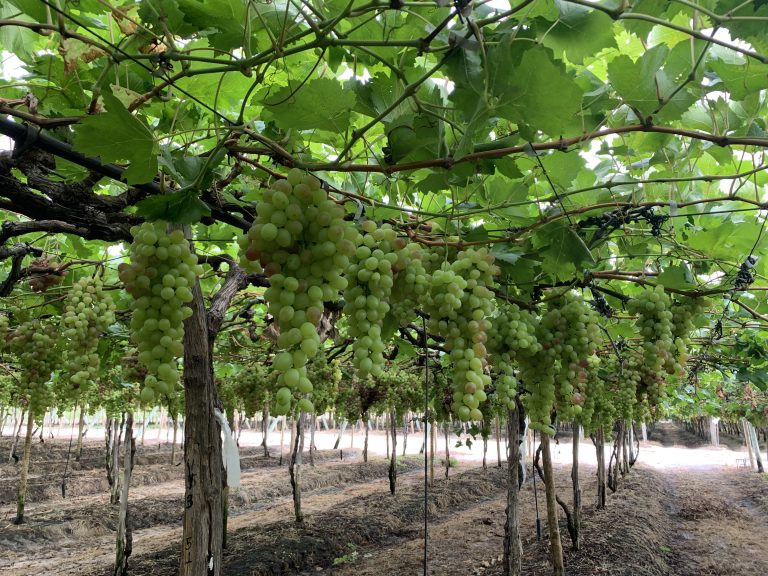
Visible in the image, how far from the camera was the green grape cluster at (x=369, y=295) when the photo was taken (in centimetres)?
155

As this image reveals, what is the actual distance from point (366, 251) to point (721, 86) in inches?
56.2

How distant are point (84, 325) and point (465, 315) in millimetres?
2540

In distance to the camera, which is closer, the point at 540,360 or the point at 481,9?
the point at 481,9

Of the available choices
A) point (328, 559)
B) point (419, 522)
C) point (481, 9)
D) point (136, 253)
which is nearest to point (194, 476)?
point (136, 253)

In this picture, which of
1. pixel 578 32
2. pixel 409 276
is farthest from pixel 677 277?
pixel 409 276

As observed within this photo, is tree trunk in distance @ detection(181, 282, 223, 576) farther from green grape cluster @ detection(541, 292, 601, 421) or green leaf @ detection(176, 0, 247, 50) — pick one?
green grape cluster @ detection(541, 292, 601, 421)

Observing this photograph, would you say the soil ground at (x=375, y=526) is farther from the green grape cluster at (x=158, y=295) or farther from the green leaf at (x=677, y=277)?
the green grape cluster at (x=158, y=295)

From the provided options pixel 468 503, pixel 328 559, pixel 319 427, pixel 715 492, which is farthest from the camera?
pixel 319 427

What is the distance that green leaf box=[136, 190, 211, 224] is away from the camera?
5.01ft

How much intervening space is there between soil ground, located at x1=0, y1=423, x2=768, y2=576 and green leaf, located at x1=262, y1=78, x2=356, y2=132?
7086 millimetres

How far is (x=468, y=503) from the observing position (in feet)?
43.1

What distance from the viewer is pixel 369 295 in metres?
1.63

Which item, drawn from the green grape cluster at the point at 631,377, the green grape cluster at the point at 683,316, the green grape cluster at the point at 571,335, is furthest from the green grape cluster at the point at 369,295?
the green grape cluster at the point at 631,377

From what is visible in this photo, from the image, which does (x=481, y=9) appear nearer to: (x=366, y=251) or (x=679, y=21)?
(x=679, y=21)
